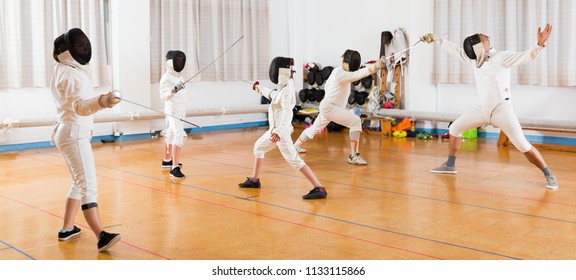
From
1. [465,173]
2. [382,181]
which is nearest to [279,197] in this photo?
[382,181]

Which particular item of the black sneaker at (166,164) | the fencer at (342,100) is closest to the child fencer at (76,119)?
the black sneaker at (166,164)

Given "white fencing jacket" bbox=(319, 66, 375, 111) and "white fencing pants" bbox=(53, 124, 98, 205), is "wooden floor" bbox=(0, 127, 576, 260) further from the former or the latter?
"white fencing jacket" bbox=(319, 66, 375, 111)

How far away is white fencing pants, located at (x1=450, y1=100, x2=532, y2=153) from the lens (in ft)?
17.1

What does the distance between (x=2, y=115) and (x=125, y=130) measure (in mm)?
1642

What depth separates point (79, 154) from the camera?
11.0 ft

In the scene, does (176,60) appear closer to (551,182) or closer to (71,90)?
(71,90)

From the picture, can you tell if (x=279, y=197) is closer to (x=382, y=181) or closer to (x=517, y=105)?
(x=382, y=181)

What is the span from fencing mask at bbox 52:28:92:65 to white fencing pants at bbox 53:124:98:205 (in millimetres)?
375

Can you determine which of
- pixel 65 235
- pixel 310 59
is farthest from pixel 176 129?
pixel 310 59

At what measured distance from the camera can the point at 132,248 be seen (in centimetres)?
348

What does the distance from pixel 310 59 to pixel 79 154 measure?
24.7 feet

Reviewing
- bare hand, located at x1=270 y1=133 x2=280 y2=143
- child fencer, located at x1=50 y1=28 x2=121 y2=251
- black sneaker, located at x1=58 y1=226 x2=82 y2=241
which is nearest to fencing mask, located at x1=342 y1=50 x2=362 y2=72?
bare hand, located at x1=270 y1=133 x2=280 y2=143

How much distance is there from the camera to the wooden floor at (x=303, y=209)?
136 inches

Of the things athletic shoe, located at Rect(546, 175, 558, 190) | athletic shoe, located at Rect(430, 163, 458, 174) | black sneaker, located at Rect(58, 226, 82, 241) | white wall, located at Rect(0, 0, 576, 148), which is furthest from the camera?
white wall, located at Rect(0, 0, 576, 148)
